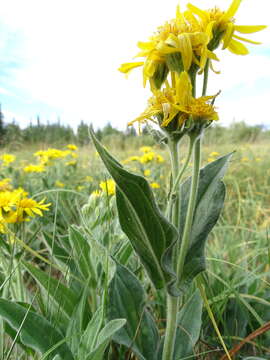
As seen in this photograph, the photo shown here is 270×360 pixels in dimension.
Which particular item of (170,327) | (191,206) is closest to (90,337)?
(170,327)

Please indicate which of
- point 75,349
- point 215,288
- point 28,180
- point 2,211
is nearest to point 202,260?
point 75,349

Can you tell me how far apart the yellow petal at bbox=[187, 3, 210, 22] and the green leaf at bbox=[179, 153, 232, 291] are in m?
0.42

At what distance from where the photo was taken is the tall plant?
3.35ft

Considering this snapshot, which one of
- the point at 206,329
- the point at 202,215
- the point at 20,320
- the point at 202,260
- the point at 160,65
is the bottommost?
the point at 206,329

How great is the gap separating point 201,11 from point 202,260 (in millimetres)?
747

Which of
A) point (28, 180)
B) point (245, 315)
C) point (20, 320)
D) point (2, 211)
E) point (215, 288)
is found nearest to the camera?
point (20, 320)

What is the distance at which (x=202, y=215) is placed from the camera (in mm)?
1155

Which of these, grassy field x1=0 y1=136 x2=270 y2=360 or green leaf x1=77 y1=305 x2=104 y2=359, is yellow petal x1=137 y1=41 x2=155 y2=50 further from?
green leaf x1=77 y1=305 x2=104 y2=359

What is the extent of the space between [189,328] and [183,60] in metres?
0.88

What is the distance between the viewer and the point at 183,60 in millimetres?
1047

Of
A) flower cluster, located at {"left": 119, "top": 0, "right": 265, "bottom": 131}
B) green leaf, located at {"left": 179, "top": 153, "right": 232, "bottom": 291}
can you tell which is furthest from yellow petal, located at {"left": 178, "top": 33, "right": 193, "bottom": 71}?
green leaf, located at {"left": 179, "top": 153, "right": 232, "bottom": 291}

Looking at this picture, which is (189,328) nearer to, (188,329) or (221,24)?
(188,329)

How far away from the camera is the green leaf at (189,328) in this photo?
4.05ft

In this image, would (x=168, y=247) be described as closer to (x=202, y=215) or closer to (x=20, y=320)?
(x=202, y=215)
